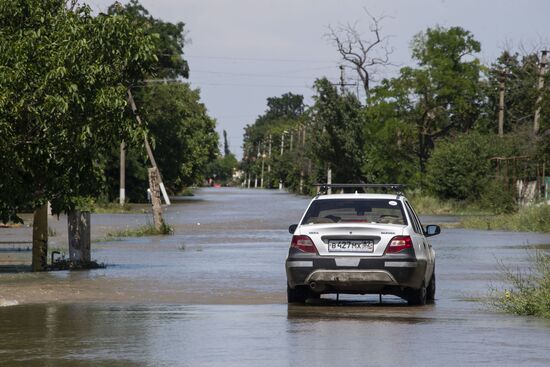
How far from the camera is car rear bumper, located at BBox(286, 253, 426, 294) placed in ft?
53.4

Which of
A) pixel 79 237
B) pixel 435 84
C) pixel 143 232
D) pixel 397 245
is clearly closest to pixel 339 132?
pixel 435 84

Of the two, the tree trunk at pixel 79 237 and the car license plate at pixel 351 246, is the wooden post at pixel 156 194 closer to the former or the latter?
the tree trunk at pixel 79 237

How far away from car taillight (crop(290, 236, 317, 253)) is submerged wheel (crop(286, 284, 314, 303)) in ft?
1.88

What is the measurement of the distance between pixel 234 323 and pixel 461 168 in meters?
60.0

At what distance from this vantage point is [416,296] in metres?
17.0

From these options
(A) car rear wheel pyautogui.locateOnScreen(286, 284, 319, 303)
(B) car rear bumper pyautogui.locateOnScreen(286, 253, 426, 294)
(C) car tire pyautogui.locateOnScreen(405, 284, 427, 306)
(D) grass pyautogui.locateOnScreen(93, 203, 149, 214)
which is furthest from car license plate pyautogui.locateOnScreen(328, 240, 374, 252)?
(D) grass pyautogui.locateOnScreen(93, 203, 149, 214)

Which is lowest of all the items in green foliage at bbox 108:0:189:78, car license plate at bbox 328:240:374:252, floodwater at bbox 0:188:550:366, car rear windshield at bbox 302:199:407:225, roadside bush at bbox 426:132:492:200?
floodwater at bbox 0:188:550:366

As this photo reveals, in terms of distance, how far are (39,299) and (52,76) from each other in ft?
14.3

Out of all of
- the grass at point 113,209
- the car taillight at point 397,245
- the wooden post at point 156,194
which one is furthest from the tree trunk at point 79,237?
the grass at point 113,209

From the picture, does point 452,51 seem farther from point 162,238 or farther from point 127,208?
point 162,238

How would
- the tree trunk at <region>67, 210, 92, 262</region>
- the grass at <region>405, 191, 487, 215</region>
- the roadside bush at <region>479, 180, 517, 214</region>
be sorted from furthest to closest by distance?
the grass at <region>405, 191, 487, 215</region>, the roadside bush at <region>479, 180, 517, 214</region>, the tree trunk at <region>67, 210, 92, 262</region>

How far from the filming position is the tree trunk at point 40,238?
23.8 metres

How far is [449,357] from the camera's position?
1158 cm

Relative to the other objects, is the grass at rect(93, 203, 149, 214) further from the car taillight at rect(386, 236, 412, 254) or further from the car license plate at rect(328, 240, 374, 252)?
the car taillight at rect(386, 236, 412, 254)
